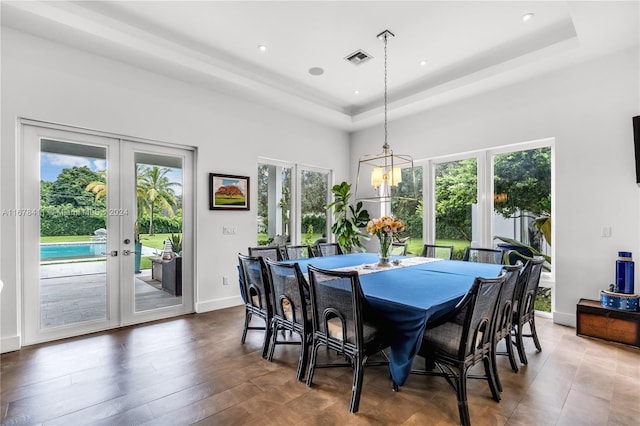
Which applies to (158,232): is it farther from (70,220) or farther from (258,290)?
(258,290)

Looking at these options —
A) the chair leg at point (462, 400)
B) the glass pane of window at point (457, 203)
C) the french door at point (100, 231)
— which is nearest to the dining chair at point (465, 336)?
the chair leg at point (462, 400)

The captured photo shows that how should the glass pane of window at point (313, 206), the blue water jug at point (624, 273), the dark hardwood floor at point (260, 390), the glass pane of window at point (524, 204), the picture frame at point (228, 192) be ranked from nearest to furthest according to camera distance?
the dark hardwood floor at point (260, 390) → the blue water jug at point (624, 273) → the glass pane of window at point (524, 204) → the picture frame at point (228, 192) → the glass pane of window at point (313, 206)

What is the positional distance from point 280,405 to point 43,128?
3.66m

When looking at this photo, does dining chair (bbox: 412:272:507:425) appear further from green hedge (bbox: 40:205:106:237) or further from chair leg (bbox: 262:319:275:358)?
green hedge (bbox: 40:205:106:237)

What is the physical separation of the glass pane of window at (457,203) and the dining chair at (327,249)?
1.87m

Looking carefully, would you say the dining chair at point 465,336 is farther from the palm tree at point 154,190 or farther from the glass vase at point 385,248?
the palm tree at point 154,190

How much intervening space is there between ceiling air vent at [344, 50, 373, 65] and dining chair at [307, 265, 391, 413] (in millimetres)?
2902

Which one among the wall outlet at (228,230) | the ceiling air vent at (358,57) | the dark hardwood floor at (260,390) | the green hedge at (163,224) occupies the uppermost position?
the ceiling air vent at (358,57)

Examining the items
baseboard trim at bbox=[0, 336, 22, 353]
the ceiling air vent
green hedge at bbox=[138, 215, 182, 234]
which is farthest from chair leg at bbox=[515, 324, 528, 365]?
baseboard trim at bbox=[0, 336, 22, 353]

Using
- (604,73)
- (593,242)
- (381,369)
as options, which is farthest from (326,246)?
(604,73)

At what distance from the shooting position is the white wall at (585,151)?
344cm

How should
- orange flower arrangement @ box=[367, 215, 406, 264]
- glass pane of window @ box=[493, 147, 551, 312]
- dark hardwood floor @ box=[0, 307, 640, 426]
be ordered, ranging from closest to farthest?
dark hardwood floor @ box=[0, 307, 640, 426]
orange flower arrangement @ box=[367, 215, 406, 264]
glass pane of window @ box=[493, 147, 551, 312]

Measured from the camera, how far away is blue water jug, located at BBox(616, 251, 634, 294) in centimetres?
323

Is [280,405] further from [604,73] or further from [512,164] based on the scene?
[604,73]
